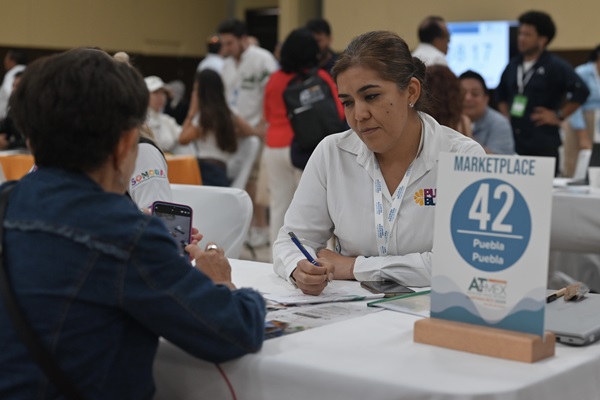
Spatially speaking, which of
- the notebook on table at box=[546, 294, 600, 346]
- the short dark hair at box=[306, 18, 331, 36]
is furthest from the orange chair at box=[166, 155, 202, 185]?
the notebook on table at box=[546, 294, 600, 346]

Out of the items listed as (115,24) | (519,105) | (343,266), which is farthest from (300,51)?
(115,24)

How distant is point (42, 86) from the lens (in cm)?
148

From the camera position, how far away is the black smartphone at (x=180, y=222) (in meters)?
2.17

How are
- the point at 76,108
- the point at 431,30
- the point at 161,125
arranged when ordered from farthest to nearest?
the point at 161,125, the point at 431,30, the point at 76,108

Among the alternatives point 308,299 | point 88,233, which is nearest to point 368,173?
point 308,299

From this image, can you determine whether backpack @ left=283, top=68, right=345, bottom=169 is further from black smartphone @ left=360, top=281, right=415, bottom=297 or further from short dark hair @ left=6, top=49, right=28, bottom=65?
short dark hair @ left=6, top=49, right=28, bottom=65

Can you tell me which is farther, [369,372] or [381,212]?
[381,212]

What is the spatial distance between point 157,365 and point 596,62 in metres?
7.22

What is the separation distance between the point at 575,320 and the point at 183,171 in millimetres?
3266

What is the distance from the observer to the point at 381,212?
2363 millimetres

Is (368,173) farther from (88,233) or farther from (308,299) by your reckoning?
(88,233)

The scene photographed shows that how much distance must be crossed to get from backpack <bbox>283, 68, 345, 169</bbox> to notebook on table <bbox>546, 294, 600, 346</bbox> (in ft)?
10.9

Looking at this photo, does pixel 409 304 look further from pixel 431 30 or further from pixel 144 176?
pixel 431 30

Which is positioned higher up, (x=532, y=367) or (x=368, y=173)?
(x=368, y=173)
